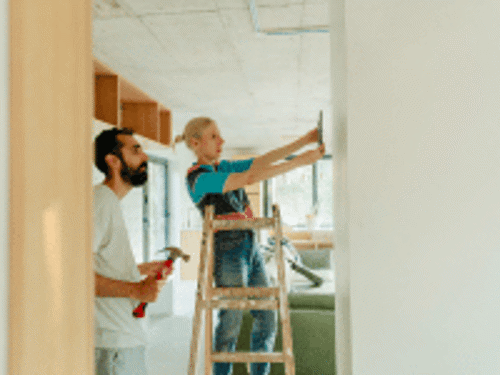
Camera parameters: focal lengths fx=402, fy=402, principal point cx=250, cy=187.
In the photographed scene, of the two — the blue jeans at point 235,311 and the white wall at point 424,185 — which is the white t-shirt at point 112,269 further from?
the white wall at point 424,185

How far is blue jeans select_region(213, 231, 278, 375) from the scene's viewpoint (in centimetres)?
204

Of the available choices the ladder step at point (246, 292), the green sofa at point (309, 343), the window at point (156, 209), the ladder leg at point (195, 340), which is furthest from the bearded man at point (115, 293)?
the window at point (156, 209)

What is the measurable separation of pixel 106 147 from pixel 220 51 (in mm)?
2111

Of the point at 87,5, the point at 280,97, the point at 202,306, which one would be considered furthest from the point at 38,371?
the point at 280,97

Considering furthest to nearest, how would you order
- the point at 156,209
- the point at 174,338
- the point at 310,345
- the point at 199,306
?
the point at 156,209 → the point at 174,338 → the point at 310,345 → the point at 199,306

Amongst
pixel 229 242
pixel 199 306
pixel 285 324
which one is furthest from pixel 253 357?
pixel 229 242

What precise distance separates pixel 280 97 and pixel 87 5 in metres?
4.60

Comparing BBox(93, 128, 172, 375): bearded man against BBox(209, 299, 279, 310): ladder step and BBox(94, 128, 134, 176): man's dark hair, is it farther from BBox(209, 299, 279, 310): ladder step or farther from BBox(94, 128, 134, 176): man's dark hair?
BBox(209, 299, 279, 310): ladder step

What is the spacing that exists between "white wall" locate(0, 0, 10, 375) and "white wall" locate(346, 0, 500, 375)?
0.89 m

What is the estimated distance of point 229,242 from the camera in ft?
6.81

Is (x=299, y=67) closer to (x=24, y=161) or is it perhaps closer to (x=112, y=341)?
(x=112, y=341)

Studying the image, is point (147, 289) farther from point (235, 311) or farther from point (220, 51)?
point (220, 51)

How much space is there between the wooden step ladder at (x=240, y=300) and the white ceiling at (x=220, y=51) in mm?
567

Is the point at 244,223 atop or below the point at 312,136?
below
